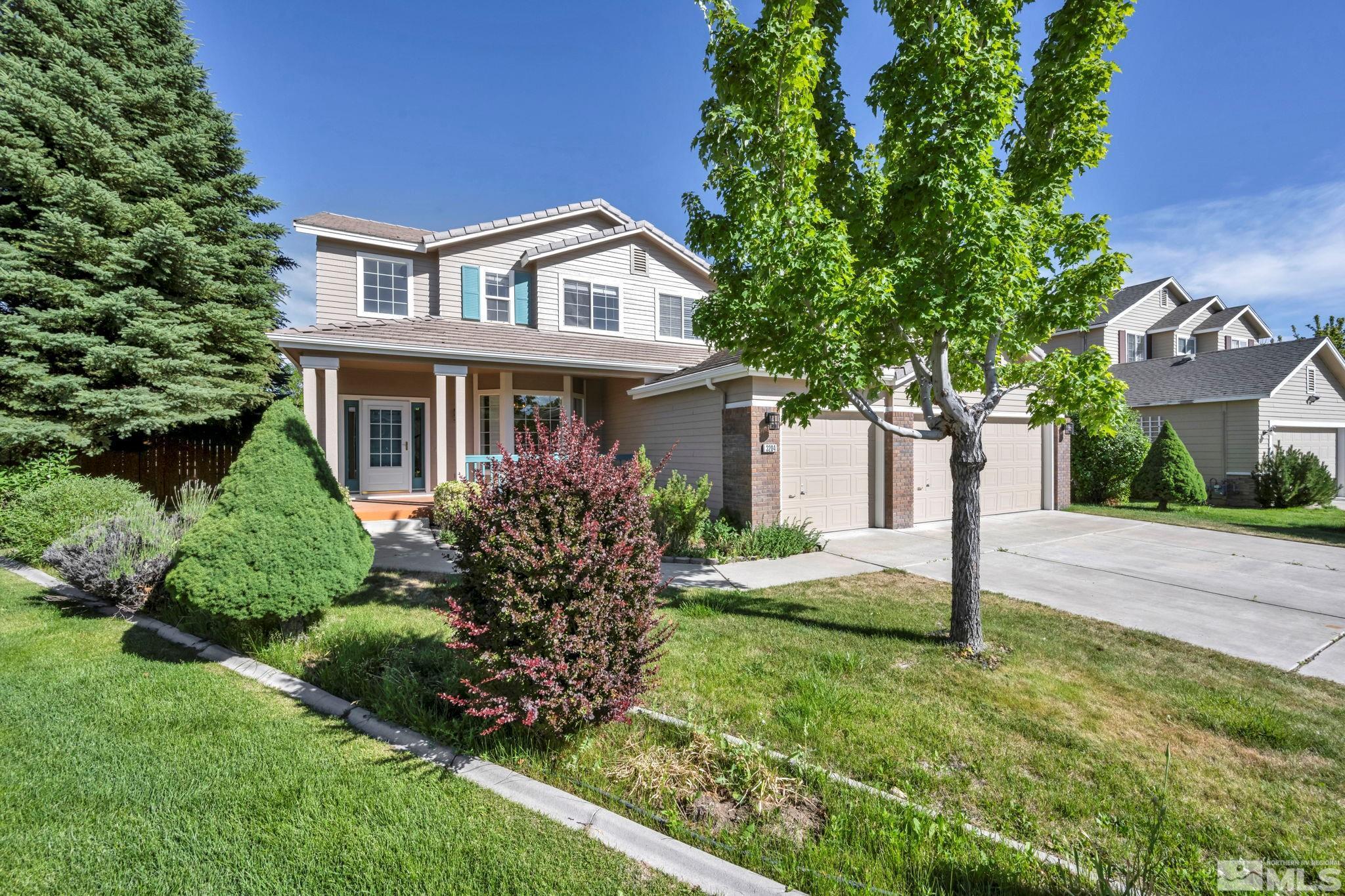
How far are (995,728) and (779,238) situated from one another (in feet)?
13.8

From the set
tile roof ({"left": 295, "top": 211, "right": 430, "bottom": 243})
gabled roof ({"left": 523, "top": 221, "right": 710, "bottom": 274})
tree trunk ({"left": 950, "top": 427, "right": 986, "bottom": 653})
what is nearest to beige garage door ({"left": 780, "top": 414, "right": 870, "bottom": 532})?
tree trunk ({"left": 950, "top": 427, "right": 986, "bottom": 653})

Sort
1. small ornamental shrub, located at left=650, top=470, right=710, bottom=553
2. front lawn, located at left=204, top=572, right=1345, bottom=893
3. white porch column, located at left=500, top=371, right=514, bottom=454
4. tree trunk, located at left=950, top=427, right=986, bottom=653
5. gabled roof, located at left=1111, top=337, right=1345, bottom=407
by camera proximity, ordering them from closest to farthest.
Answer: front lawn, located at left=204, top=572, right=1345, bottom=893
tree trunk, located at left=950, top=427, right=986, bottom=653
small ornamental shrub, located at left=650, top=470, right=710, bottom=553
white porch column, located at left=500, top=371, right=514, bottom=454
gabled roof, located at left=1111, top=337, right=1345, bottom=407

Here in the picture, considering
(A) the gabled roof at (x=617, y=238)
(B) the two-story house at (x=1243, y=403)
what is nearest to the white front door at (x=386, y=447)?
(A) the gabled roof at (x=617, y=238)

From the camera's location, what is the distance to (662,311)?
615 inches

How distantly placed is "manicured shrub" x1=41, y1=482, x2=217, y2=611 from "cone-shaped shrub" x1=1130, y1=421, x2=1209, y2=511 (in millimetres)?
19868

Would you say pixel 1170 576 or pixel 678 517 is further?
pixel 678 517

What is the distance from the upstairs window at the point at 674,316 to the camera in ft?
51.3

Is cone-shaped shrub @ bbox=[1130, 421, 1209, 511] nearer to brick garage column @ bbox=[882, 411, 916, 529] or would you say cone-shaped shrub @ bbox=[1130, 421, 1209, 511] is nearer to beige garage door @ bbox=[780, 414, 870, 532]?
brick garage column @ bbox=[882, 411, 916, 529]

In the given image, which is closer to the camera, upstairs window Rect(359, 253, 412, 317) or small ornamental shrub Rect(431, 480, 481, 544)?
small ornamental shrub Rect(431, 480, 481, 544)

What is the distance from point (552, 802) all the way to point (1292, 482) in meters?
21.4

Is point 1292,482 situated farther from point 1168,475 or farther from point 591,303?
point 591,303

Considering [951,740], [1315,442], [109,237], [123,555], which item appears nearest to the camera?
[951,740]

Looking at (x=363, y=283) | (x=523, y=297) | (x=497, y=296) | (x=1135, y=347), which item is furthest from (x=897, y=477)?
(x=1135, y=347)

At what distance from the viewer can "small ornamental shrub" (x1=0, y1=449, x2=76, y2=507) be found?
9445 mm
